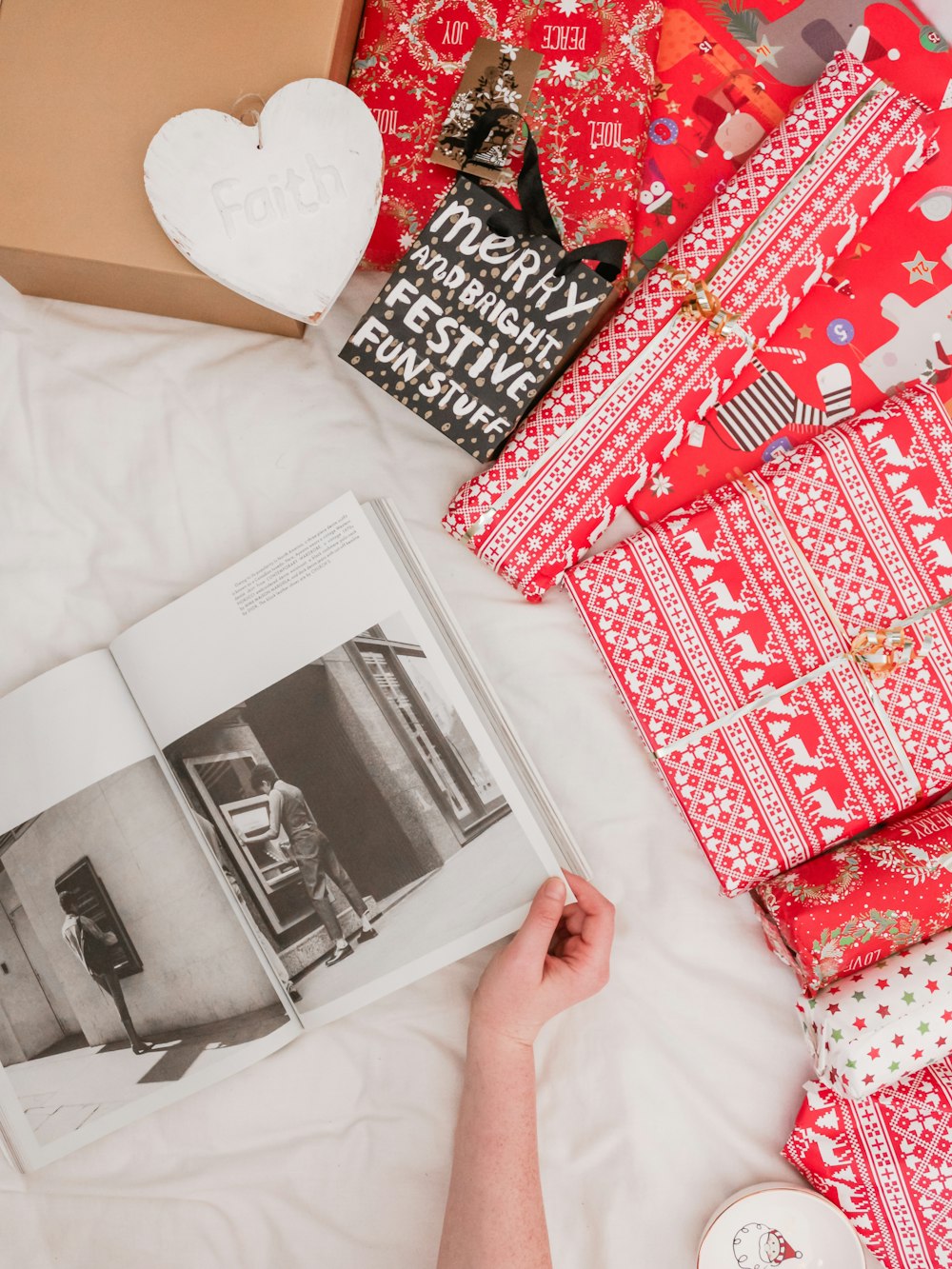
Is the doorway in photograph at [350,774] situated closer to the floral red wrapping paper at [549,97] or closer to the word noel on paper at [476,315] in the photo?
the word noel on paper at [476,315]

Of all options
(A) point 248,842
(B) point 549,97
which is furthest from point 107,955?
(B) point 549,97

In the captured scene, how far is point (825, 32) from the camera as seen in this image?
2.49 ft

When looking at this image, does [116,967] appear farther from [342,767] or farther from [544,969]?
[544,969]

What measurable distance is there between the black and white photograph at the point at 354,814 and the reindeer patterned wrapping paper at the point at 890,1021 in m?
0.26

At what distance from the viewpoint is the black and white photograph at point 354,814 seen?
2.26 ft

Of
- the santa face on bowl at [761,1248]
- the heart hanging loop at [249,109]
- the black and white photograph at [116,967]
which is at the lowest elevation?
the santa face on bowl at [761,1248]

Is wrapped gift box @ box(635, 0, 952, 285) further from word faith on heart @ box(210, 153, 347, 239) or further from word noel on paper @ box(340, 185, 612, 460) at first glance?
word faith on heart @ box(210, 153, 347, 239)

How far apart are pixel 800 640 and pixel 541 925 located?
1.00 ft

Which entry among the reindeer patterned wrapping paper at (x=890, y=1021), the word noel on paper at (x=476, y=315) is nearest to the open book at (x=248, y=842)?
the word noel on paper at (x=476, y=315)

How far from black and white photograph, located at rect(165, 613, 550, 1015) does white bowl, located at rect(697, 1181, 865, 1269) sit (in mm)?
307

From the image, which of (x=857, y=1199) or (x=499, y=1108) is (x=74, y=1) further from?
(x=857, y=1199)

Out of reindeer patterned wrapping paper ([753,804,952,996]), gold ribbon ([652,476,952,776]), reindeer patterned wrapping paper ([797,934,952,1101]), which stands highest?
gold ribbon ([652,476,952,776])

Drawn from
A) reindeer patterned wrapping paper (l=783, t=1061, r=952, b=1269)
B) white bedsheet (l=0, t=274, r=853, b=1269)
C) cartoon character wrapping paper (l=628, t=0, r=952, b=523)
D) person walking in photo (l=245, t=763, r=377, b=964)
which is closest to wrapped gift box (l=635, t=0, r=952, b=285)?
cartoon character wrapping paper (l=628, t=0, r=952, b=523)

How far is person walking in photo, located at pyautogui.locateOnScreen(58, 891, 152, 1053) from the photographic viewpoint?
0.69 meters
